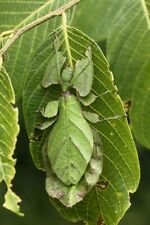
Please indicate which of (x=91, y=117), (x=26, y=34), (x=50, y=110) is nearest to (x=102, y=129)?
(x=91, y=117)

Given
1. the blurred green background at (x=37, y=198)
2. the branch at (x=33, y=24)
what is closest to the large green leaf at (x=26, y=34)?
the branch at (x=33, y=24)

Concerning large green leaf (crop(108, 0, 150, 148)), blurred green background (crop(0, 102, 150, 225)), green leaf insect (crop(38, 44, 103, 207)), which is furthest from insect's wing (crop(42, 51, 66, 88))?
blurred green background (crop(0, 102, 150, 225))

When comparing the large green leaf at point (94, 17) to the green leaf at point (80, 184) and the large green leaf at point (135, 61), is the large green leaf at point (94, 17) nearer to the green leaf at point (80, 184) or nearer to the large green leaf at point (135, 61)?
the large green leaf at point (135, 61)

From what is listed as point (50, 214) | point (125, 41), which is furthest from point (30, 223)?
point (125, 41)

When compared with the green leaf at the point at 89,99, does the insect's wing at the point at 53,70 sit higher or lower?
higher

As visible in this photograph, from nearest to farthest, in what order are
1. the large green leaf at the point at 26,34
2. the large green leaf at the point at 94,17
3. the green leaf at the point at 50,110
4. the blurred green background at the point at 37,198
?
the green leaf at the point at 50,110
the large green leaf at the point at 26,34
the large green leaf at the point at 94,17
the blurred green background at the point at 37,198

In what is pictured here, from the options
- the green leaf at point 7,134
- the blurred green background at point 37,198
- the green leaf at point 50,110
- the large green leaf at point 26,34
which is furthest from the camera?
the blurred green background at point 37,198

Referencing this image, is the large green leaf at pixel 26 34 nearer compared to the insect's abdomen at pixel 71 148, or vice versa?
the insect's abdomen at pixel 71 148

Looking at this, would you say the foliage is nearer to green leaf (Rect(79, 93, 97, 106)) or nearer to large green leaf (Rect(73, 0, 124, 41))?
green leaf (Rect(79, 93, 97, 106))
